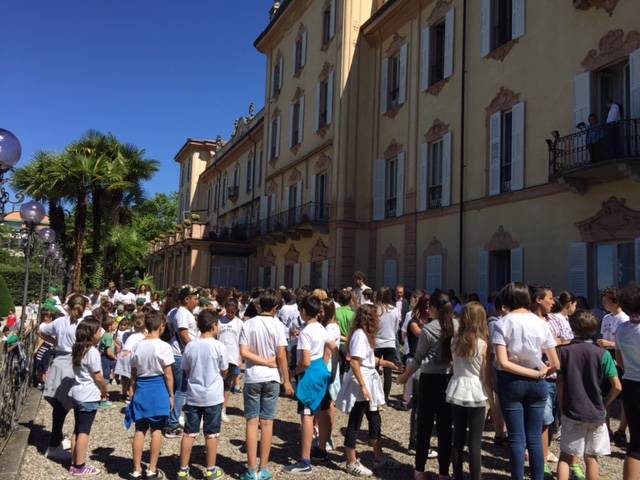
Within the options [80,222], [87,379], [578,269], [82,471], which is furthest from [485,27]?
[80,222]

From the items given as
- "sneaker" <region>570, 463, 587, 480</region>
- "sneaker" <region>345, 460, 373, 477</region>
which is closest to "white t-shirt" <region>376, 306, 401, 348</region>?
"sneaker" <region>345, 460, 373, 477</region>

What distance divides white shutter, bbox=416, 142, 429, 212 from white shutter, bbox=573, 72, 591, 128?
6176 millimetres

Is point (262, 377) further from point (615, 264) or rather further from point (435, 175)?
point (435, 175)

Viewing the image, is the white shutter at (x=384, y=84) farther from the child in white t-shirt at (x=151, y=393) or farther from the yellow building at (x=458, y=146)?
the child in white t-shirt at (x=151, y=393)

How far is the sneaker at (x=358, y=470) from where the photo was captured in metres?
5.98

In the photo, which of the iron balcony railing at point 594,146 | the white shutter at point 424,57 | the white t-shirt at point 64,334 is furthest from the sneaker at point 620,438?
the white shutter at point 424,57

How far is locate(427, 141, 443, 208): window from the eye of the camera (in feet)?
62.0

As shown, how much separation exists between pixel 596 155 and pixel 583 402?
8527mm

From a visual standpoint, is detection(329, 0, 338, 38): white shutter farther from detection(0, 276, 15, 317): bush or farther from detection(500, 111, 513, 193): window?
detection(0, 276, 15, 317): bush

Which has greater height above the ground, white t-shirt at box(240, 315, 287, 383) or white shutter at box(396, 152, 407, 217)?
white shutter at box(396, 152, 407, 217)

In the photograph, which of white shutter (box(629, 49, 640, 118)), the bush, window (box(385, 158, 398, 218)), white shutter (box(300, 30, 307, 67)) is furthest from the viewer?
white shutter (box(300, 30, 307, 67))

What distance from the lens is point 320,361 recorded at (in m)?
6.36

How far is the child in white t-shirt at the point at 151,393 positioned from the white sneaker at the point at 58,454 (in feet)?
3.55

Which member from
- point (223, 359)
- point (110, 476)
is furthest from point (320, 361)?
point (110, 476)
